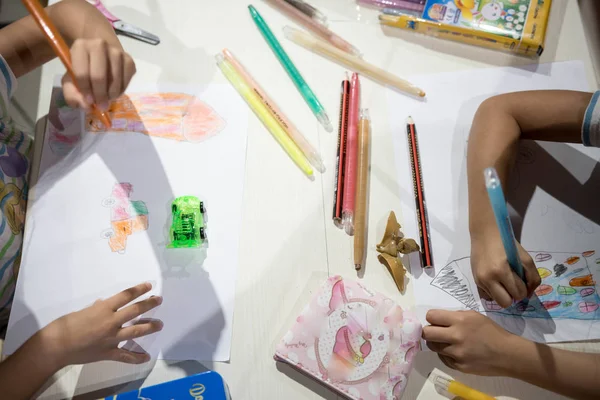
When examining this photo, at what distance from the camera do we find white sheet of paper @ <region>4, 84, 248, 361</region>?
546mm

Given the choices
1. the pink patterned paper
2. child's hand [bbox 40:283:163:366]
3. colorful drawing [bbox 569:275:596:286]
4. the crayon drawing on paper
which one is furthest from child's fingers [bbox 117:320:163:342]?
colorful drawing [bbox 569:275:596:286]

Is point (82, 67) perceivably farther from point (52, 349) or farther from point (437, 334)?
point (437, 334)

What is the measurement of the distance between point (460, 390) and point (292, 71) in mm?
444

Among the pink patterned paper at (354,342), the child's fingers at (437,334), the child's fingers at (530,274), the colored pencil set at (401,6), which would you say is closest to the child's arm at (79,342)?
the pink patterned paper at (354,342)

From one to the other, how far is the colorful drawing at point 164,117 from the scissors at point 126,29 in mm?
91

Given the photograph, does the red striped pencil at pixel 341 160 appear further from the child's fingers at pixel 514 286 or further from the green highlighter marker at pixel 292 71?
the child's fingers at pixel 514 286

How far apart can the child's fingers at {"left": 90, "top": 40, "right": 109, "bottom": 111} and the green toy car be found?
14cm

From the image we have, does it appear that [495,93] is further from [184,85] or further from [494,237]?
[184,85]

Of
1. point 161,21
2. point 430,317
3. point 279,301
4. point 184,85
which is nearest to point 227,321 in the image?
point 279,301

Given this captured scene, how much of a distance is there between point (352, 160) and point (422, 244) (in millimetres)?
133

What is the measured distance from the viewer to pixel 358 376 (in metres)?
0.52

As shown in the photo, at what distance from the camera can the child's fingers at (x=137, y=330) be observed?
0.52 metres

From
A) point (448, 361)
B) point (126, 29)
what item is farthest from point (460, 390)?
point (126, 29)

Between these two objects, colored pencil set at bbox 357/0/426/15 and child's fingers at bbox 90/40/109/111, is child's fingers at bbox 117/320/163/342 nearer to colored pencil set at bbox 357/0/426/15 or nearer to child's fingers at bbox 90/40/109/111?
child's fingers at bbox 90/40/109/111
